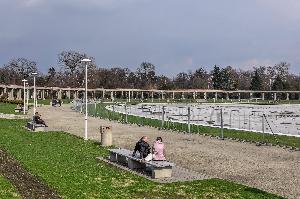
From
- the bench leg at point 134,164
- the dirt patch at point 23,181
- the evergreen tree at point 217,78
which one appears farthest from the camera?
the evergreen tree at point 217,78

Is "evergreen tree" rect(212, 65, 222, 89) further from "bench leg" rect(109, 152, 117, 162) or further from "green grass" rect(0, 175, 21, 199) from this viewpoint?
"green grass" rect(0, 175, 21, 199)

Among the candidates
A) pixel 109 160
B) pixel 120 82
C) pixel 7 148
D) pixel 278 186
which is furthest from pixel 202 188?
pixel 120 82

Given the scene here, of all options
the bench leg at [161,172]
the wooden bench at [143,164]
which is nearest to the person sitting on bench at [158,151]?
the wooden bench at [143,164]

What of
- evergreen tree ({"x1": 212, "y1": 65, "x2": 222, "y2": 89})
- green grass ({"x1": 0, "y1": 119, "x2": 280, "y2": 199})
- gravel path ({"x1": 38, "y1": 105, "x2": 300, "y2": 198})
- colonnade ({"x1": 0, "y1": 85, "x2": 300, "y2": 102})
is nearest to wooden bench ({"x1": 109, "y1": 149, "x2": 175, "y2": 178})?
green grass ({"x1": 0, "y1": 119, "x2": 280, "y2": 199})

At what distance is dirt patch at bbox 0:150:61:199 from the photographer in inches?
429

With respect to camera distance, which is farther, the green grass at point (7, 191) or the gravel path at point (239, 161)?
Result: the gravel path at point (239, 161)

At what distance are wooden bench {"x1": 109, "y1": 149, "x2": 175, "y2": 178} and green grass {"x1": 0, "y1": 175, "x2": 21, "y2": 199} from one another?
3.76 m

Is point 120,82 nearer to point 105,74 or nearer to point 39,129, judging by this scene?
point 105,74

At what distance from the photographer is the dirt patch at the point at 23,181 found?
10898 mm

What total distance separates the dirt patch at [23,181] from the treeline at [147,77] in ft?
344

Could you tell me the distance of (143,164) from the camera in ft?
46.8

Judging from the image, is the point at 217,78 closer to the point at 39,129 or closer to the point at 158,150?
the point at 39,129

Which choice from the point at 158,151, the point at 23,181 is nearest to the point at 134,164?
the point at 158,151

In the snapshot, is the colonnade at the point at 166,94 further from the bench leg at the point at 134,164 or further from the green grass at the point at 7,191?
the green grass at the point at 7,191
